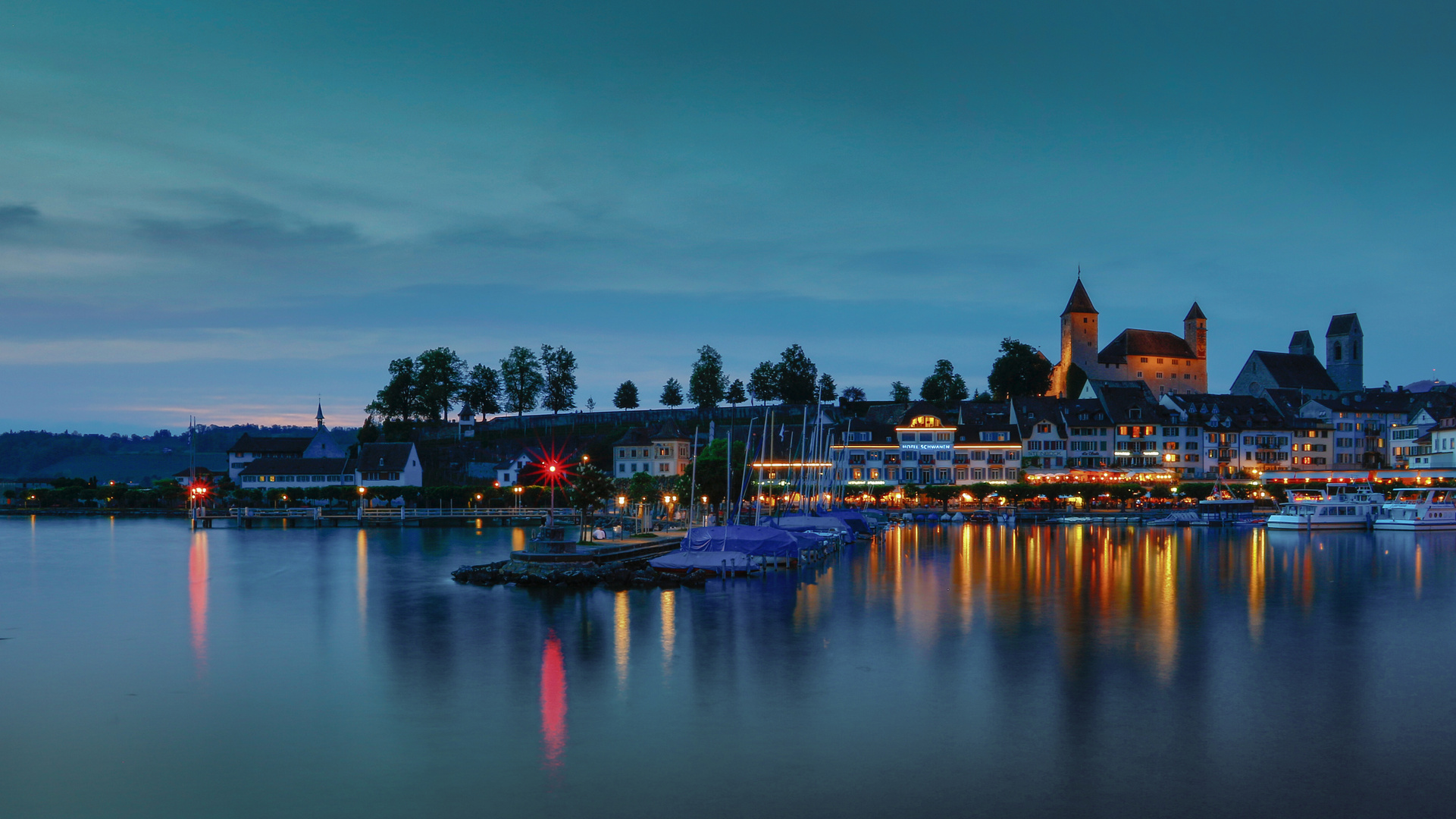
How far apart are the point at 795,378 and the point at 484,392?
41458 mm

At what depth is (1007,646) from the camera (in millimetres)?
35281

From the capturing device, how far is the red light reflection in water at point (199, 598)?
35.5 meters

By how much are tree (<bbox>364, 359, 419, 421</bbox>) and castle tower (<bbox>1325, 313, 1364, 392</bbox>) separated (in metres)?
130

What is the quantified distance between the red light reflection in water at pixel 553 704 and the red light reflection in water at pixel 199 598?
1036 cm

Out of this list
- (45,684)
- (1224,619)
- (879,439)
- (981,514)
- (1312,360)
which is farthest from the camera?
(1312,360)

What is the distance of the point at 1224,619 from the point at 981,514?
206 ft

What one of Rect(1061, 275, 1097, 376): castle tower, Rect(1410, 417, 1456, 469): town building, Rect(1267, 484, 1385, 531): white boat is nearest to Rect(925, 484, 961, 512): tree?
Rect(1267, 484, 1385, 531): white boat

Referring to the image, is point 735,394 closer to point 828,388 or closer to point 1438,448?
point 828,388

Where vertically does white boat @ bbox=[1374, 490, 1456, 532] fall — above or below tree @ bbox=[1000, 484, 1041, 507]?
below

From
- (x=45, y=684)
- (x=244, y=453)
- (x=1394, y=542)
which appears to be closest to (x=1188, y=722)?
(x=45, y=684)

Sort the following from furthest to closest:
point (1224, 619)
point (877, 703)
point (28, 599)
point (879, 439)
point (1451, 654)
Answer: point (879, 439) < point (28, 599) < point (1224, 619) < point (1451, 654) < point (877, 703)

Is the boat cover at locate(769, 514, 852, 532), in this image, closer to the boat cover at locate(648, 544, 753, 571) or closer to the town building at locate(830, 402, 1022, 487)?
the boat cover at locate(648, 544, 753, 571)

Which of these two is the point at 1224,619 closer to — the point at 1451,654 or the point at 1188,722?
the point at 1451,654

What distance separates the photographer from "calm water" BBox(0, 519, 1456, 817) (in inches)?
810
